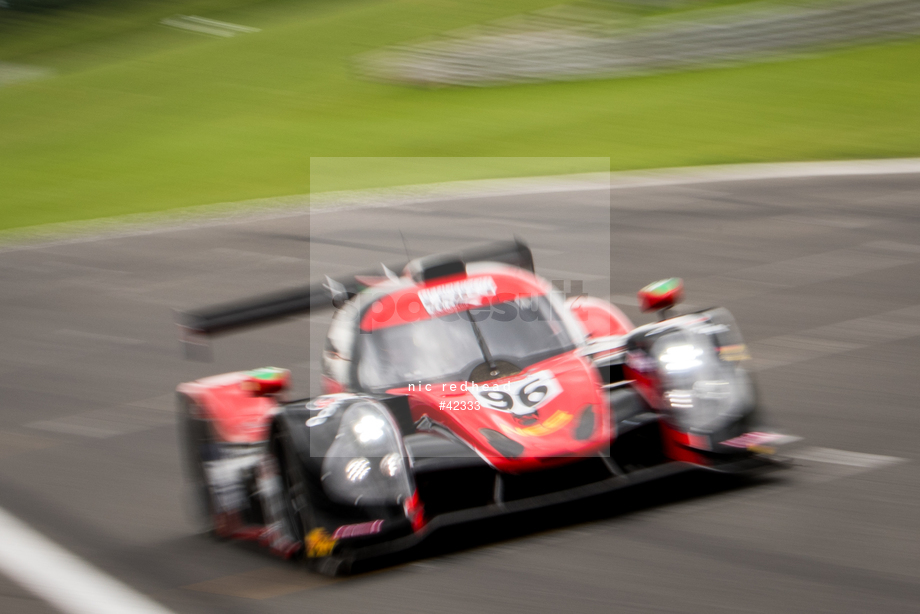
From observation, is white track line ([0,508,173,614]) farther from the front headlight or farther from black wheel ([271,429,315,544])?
the front headlight

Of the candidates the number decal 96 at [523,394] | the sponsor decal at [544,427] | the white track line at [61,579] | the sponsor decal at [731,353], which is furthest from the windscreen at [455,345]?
the white track line at [61,579]

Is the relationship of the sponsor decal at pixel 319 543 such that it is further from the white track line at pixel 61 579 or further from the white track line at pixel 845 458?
the white track line at pixel 845 458

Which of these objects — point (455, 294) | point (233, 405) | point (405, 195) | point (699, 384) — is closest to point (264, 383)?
point (233, 405)

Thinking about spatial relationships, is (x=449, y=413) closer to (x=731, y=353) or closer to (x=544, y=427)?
(x=544, y=427)

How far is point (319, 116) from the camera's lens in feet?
83.3

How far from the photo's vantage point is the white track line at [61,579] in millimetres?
5875

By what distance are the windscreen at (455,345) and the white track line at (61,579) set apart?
1.70 meters

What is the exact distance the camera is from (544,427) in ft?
19.6

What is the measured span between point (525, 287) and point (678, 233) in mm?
7768

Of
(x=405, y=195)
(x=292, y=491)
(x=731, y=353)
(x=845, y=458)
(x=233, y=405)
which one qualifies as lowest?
(x=845, y=458)

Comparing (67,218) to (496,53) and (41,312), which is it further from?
(496,53)

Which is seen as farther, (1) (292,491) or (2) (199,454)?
(2) (199,454)

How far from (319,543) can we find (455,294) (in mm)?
1896

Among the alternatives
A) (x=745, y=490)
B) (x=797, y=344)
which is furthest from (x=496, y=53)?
(x=745, y=490)
